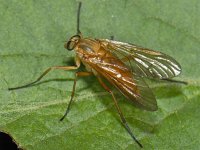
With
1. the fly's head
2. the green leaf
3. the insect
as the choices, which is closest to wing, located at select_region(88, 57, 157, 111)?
the insect

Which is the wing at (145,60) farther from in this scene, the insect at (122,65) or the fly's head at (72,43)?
the fly's head at (72,43)

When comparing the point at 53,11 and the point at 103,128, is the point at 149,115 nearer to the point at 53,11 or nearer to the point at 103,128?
the point at 103,128

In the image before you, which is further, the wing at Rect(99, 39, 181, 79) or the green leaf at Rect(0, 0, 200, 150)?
the wing at Rect(99, 39, 181, 79)

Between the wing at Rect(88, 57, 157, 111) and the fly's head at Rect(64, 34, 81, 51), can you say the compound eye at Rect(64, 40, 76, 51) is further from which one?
the wing at Rect(88, 57, 157, 111)

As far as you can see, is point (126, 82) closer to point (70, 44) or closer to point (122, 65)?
point (122, 65)

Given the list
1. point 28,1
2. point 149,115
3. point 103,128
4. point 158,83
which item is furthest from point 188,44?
point 28,1
